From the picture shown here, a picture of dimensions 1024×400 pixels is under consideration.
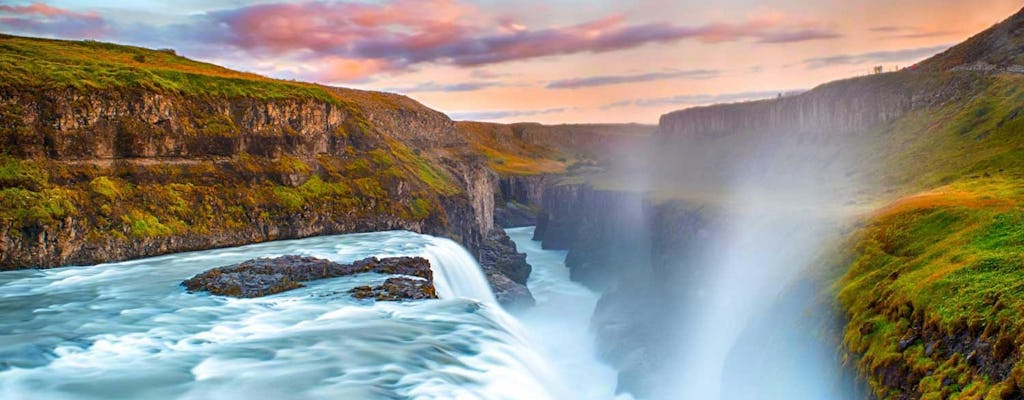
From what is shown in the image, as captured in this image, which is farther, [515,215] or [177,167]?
[515,215]

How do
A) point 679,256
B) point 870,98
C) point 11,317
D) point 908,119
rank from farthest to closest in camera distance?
point 870,98
point 908,119
point 679,256
point 11,317

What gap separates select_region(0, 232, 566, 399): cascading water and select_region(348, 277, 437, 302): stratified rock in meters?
0.88

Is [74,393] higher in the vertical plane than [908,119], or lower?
lower

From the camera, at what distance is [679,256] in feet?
221

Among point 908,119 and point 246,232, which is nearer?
point 246,232

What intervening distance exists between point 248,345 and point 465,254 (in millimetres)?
35640

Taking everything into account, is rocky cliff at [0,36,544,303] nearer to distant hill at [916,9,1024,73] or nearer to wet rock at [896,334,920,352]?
wet rock at [896,334,920,352]

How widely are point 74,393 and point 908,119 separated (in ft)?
319

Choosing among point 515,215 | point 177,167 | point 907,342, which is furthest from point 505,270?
point 515,215

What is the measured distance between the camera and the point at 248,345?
987 inches

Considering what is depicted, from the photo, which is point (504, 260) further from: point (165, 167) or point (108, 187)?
point (108, 187)

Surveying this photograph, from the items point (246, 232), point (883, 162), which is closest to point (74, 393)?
point (246, 232)

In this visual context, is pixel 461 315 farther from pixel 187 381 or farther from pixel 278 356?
pixel 187 381

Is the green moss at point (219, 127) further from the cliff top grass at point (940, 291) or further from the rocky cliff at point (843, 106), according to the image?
the rocky cliff at point (843, 106)
